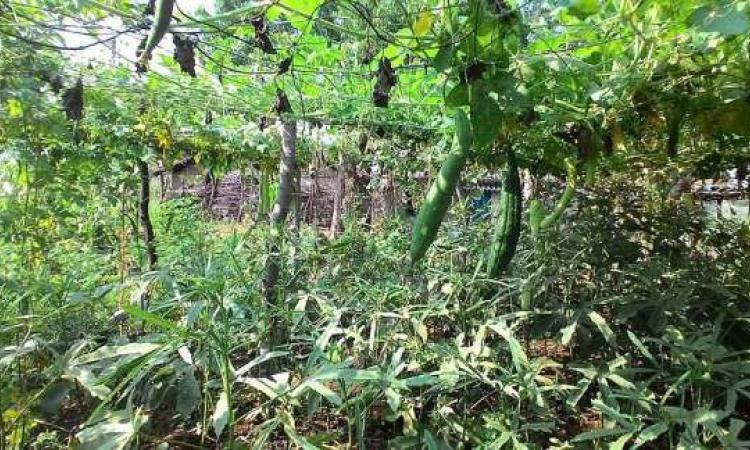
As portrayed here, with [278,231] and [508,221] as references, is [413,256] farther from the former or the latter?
[278,231]

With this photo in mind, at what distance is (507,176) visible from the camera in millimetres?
2467

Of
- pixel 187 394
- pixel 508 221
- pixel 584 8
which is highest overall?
pixel 584 8

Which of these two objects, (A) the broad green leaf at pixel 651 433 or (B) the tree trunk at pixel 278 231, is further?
(B) the tree trunk at pixel 278 231

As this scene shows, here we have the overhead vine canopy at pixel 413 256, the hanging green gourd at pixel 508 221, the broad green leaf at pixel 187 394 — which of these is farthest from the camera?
the hanging green gourd at pixel 508 221

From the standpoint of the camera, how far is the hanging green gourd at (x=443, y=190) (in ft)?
6.15

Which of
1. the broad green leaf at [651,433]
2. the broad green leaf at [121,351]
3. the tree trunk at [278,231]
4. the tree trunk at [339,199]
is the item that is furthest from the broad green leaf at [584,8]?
the tree trunk at [339,199]

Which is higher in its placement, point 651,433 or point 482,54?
point 482,54

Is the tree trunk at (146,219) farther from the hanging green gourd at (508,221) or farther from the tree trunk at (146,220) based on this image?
the hanging green gourd at (508,221)

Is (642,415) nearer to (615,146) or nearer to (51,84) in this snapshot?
(615,146)

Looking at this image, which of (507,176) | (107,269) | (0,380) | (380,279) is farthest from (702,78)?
(107,269)

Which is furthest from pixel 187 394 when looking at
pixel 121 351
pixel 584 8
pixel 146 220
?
pixel 146 220

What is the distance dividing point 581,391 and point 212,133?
3.96 meters

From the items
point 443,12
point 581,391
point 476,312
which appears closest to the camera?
point 443,12

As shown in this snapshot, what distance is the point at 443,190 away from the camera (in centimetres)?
196
